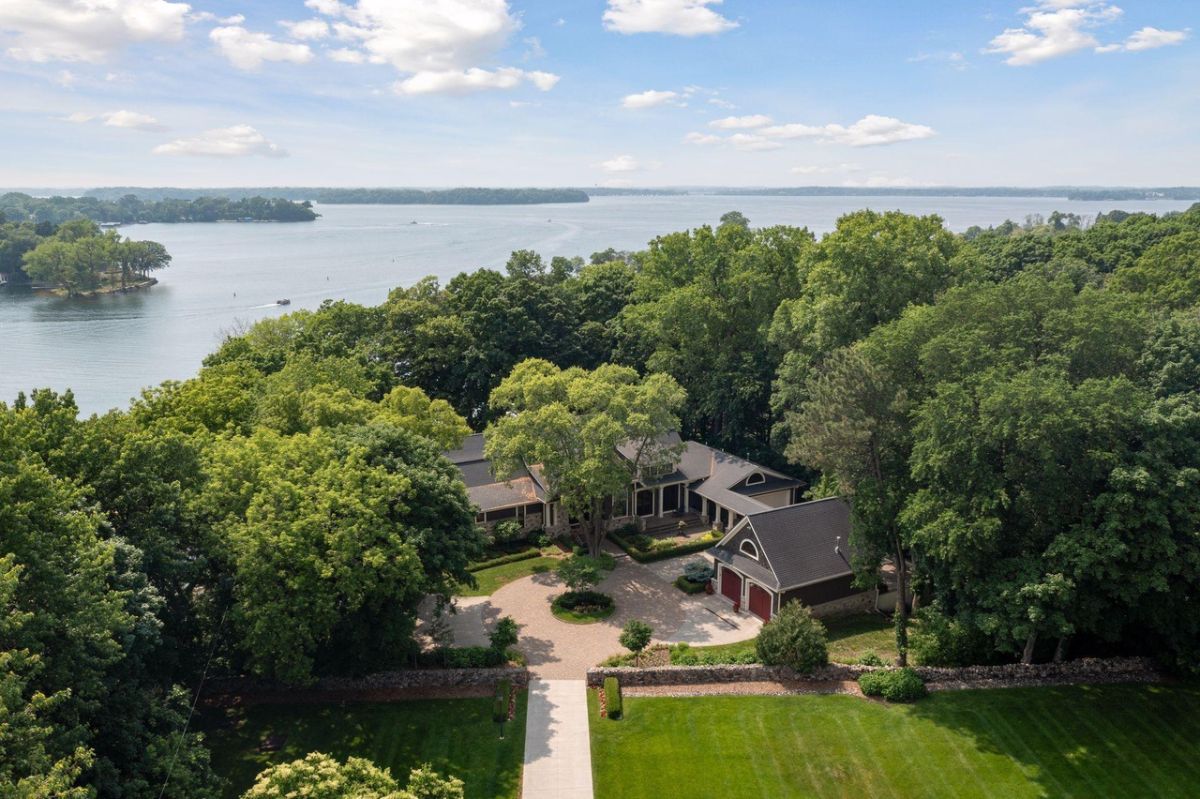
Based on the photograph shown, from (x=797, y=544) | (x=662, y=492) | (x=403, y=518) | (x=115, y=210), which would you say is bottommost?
(x=662, y=492)

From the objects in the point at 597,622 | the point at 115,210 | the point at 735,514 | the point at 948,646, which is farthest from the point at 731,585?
the point at 115,210

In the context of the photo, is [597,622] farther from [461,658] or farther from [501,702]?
[501,702]

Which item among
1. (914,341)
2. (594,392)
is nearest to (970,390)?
(914,341)

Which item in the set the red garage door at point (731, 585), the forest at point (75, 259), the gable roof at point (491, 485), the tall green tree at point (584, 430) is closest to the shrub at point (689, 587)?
the red garage door at point (731, 585)

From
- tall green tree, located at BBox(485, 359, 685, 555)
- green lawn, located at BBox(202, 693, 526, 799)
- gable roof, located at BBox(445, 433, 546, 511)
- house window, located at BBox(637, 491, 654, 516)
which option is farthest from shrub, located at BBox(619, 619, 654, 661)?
house window, located at BBox(637, 491, 654, 516)

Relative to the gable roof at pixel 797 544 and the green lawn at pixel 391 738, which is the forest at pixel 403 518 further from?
the green lawn at pixel 391 738

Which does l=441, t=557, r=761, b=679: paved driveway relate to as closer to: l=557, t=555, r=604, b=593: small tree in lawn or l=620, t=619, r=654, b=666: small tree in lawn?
l=620, t=619, r=654, b=666: small tree in lawn

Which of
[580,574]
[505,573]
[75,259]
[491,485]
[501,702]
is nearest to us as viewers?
[501,702]
